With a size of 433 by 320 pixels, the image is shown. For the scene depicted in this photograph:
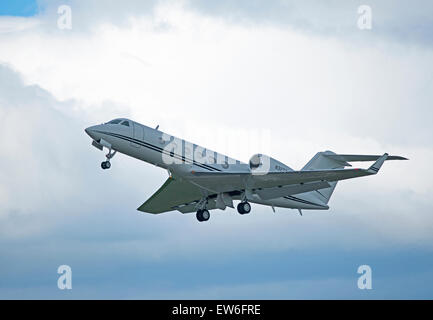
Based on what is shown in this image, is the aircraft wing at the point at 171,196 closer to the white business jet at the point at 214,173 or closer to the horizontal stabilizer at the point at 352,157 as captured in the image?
the white business jet at the point at 214,173

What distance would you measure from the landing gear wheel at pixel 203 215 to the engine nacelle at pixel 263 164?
3978mm

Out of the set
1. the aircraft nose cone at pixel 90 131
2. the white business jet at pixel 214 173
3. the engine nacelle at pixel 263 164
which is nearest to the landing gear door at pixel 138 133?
the white business jet at pixel 214 173

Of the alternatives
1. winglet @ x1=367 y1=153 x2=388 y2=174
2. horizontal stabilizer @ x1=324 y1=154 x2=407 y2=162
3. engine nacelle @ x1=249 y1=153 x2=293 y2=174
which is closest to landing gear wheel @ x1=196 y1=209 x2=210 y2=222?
engine nacelle @ x1=249 y1=153 x2=293 y2=174

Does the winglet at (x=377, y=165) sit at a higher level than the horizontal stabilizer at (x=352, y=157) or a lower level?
lower

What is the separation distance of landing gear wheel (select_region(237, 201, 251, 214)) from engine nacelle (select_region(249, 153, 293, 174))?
2027 millimetres

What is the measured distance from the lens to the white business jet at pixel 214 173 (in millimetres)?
34812

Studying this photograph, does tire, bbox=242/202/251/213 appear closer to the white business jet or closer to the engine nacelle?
the white business jet

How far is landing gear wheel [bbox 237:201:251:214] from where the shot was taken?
37688mm

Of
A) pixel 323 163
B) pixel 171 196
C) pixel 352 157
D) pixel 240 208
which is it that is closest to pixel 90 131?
pixel 171 196

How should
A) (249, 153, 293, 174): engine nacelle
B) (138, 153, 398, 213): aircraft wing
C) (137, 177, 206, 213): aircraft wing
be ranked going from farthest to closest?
(137, 177, 206, 213): aircraft wing < (249, 153, 293, 174): engine nacelle < (138, 153, 398, 213): aircraft wing

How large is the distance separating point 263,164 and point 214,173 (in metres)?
2.64
